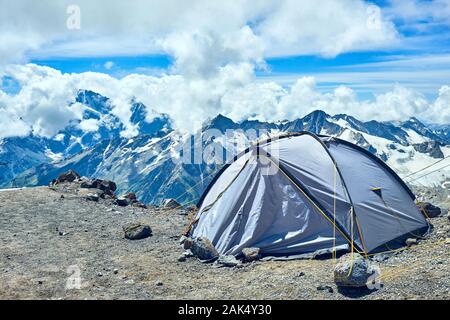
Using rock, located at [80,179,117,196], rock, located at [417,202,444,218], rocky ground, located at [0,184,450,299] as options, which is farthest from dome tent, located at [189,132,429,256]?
rock, located at [80,179,117,196]

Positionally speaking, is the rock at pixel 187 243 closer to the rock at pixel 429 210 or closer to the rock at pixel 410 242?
the rock at pixel 410 242

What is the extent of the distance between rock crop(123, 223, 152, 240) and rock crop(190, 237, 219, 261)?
4.74 metres

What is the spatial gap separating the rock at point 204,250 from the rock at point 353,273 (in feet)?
19.7

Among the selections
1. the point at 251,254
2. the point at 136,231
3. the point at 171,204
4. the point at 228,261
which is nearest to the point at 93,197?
the point at 171,204

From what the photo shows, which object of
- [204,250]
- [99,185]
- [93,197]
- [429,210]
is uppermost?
[429,210]

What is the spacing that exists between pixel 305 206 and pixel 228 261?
4.28m

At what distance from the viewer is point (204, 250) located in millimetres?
18938

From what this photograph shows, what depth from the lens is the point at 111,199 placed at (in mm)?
32969

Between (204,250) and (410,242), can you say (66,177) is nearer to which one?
(204,250)

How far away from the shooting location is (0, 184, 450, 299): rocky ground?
1467 centimetres

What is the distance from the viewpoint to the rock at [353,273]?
47.2 ft

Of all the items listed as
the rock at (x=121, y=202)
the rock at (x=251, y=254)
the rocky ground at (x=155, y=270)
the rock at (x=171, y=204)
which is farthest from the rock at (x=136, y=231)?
the rock at (x=121, y=202)
